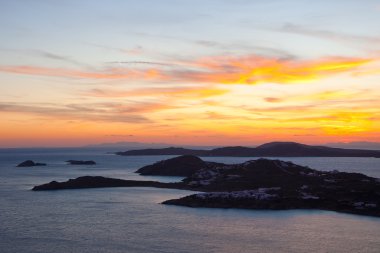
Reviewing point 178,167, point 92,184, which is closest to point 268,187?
point 92,184

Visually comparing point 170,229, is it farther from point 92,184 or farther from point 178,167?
point 178,167

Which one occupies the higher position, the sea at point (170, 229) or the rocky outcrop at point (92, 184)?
the rocky outcrop at point (92, 184)

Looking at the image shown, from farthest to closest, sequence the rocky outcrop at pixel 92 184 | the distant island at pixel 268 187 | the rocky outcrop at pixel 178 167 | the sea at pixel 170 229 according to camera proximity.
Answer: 1. the rocky outcrop at pixel 178 167
2. the rocky outcrop at pixel 92 184
3. the distant island at pixel 268 187
4. the sea at pixel 170 229

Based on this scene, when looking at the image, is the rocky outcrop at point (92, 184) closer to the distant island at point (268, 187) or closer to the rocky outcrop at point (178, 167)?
the distant island at point (268, 187)

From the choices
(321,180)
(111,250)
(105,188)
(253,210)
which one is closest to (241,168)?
(321,180)

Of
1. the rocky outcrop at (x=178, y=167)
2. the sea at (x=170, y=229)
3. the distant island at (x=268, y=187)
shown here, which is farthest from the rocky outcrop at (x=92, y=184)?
the rocky outcrop at (x=178, y=167)

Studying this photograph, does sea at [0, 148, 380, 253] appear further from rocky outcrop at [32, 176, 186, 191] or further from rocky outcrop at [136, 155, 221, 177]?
rocky outcrop at [136, 155, 221, 177]

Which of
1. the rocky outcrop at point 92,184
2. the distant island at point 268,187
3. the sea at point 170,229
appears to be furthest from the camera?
the rocky outcrop at point 92,184
